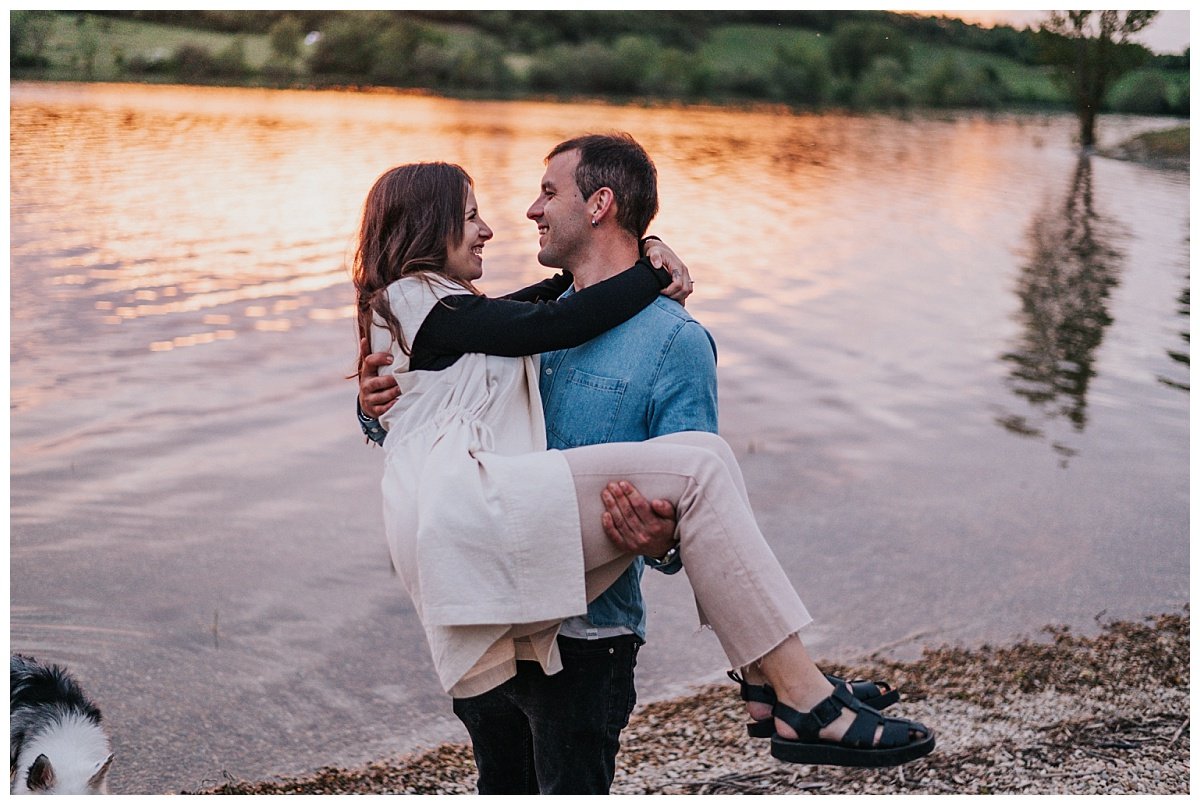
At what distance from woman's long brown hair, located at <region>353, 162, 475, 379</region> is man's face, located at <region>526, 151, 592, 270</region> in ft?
0.73

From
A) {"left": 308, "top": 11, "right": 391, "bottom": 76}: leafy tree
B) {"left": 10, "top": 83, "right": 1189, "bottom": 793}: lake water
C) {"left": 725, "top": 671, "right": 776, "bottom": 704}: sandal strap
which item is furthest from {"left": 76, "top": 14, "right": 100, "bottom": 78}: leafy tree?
{"left": 725, "top": 671, "right": 776, "bottom": 704}: sandal strap

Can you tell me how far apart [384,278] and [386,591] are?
4.96m

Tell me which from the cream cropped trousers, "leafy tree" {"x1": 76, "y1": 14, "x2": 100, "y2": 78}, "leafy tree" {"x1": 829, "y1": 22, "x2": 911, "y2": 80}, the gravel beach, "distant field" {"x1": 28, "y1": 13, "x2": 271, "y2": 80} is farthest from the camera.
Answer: "leafy tree" {"x1": 829, "y1": 22, "x2": 911, "y2": 80}

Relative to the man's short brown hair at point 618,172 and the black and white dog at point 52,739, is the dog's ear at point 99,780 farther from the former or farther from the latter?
the man's short brown hair at point 618,172

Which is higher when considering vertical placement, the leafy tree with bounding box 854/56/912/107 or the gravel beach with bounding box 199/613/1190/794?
the leafy tree with bounding box 854/56/912/107

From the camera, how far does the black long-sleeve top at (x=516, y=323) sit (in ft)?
9.14

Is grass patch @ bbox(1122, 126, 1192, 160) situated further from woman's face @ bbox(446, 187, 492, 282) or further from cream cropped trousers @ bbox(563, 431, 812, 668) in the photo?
cream cropped trousers @ bbox(563, 431, 812, 668)

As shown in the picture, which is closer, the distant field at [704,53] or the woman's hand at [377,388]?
the woman's hand at [377,388]

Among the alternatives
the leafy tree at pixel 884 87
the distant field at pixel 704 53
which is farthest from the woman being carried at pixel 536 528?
the leafy tree at pixel 884 87

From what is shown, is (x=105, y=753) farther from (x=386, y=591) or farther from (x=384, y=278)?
(x=386, y=591)

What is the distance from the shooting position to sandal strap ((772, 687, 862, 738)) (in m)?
2.59

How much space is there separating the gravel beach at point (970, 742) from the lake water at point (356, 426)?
13.9 inches

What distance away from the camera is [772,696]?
2.68 metres

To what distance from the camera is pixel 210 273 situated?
652 inches
